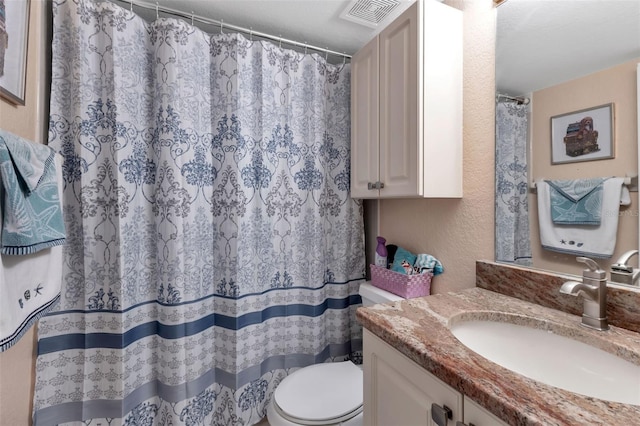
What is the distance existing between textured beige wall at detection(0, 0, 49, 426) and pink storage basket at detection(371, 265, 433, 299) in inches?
59.0

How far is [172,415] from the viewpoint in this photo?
1.31m

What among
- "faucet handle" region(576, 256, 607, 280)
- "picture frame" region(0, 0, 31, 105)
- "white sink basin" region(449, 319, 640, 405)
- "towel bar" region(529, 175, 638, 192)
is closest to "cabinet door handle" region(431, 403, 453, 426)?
"white sink basin" region(449, 319, 640, 405)

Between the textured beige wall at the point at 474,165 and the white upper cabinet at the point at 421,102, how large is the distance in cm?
4

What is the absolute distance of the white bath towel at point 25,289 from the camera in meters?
0.68

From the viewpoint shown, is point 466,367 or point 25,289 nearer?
point 466,367

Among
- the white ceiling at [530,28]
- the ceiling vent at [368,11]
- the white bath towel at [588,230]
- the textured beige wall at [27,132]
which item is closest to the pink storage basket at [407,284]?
the white bath towel at [588,230]

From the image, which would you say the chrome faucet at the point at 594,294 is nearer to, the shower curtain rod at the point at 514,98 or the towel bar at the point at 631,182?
the towel bar at the point at 631,182

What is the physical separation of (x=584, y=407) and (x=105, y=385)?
5.35 feet

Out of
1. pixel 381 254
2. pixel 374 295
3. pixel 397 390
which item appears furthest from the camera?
pixel 381 254

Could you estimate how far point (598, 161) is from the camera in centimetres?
83

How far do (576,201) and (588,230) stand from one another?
0.31ft

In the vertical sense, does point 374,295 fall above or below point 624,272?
below

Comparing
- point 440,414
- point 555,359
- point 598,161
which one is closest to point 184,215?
point 440,414

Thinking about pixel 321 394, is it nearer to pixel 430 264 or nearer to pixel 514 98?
pixel 430 264
